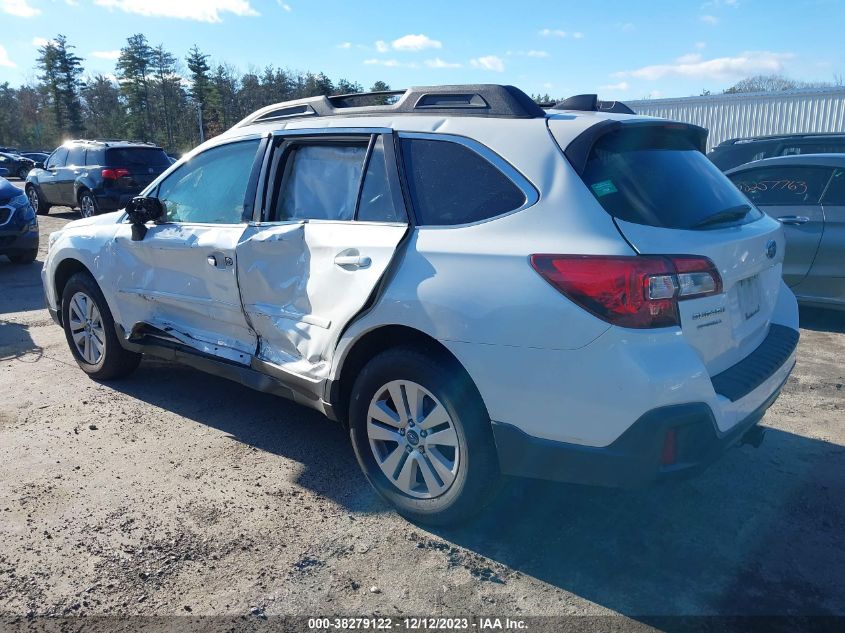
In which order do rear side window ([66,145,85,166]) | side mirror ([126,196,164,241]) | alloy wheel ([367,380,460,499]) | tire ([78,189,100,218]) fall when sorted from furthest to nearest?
rear side window ([66,145,85,166]), tire ([78,189,100,218]), side mirror ([126,196,164,241]), alloy wheel ([367,380,460,499])

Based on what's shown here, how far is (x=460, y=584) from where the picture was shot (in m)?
2.78

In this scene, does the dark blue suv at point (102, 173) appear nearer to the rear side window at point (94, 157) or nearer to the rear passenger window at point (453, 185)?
the rear side window at point (94, 157)

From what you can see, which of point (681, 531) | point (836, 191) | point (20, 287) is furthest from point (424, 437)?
point (20, 287)

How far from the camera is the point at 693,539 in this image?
10.0 ft

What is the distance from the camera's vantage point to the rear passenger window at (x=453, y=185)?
2900 millimetres

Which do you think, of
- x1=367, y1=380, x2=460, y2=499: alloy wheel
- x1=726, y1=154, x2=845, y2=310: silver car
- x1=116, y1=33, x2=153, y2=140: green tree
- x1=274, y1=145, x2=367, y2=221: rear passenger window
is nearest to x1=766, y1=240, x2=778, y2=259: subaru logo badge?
x1=367, y1=380, x2=460, y2=499: alloy wheel

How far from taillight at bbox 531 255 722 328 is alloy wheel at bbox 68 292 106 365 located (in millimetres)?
3801

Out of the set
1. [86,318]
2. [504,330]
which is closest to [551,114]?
[504,330]

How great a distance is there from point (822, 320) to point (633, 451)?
5.31 metres

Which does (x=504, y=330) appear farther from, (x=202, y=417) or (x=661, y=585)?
(x=202, y=417)

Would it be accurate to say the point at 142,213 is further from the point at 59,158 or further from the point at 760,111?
the point at 760,111

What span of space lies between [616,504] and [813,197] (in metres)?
4.54

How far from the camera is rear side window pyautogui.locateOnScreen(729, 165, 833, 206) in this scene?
639 cm

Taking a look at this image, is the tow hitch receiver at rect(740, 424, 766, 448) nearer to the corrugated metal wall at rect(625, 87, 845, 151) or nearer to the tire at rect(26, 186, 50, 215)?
the tire at rect(26, 186, 50, 215)
